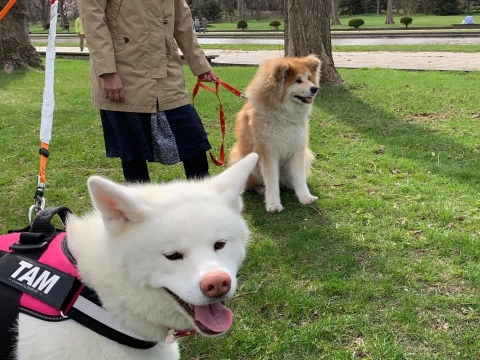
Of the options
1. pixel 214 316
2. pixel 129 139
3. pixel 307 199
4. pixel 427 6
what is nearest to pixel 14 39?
pixel 307 199

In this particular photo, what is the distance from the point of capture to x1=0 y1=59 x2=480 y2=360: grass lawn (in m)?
2.69

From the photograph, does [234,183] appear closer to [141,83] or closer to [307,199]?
[141,83]

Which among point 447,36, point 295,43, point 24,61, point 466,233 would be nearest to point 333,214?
point 466,233

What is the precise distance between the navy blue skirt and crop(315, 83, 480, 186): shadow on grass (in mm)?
3070

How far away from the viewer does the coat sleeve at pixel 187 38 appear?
3.40 m

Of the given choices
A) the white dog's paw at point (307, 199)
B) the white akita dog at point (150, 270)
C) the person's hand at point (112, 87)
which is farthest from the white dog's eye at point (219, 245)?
the white dog's paw at point (307, 199)

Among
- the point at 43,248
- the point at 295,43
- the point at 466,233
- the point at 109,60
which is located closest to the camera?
the point at 43,248

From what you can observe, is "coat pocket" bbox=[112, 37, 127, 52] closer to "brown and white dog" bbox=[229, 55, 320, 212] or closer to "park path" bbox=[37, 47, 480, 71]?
"brown and white dog" bbox=[229, 55, 320, 212]

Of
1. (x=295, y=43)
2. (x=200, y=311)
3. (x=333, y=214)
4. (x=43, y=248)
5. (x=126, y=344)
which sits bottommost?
(x=333, y=214)

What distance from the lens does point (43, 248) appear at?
6.18 feet

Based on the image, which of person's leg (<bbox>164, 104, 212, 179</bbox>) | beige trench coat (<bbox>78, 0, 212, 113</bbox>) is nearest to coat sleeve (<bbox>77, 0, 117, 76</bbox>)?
beige trench coat (<bbox>78, 0, 212, 113</bbox>)

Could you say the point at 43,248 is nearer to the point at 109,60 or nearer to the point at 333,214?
the point at 109,60

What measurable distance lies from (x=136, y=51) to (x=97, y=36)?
0.86 feet

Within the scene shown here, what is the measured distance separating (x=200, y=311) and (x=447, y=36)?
25.8 m
